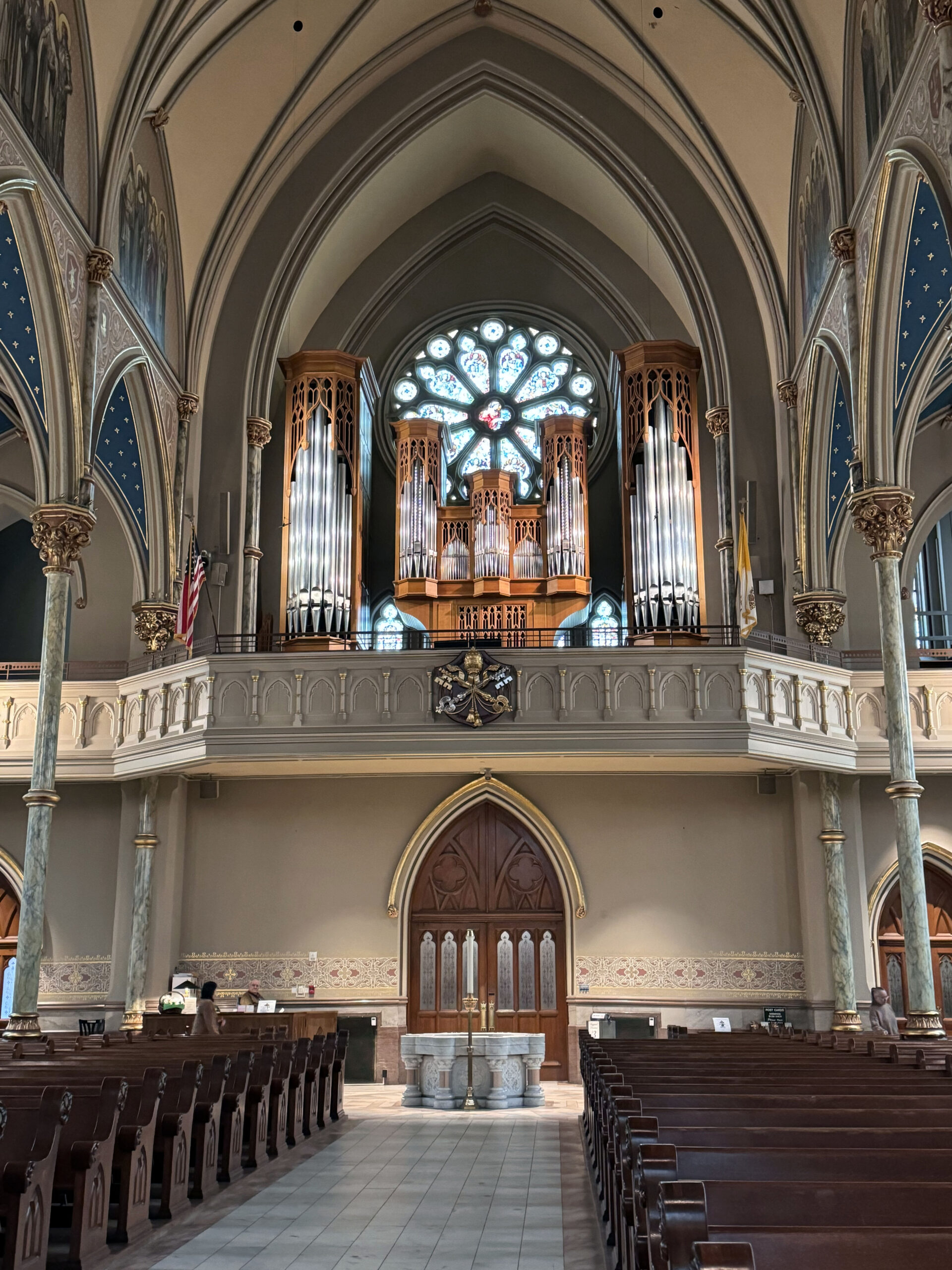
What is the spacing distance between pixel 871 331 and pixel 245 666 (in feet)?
28.7

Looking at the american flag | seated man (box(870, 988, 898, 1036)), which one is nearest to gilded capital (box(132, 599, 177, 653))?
the american flag

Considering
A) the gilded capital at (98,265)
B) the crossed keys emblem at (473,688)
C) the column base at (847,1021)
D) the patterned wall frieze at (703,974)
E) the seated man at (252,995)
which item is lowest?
the column base at (847,1021)

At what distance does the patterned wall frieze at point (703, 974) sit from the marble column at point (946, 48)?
36.3 ft

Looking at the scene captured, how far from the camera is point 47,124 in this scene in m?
14.3

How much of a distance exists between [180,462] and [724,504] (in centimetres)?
826

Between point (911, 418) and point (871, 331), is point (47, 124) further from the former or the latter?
point (911, 418)

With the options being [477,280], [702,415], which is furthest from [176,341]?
[702,415]

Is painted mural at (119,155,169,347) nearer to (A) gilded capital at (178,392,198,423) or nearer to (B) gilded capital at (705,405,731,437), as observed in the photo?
(A) gilded capital at (178,392,198,423)

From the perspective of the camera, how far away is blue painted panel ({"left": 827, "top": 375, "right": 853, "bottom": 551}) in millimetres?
17578

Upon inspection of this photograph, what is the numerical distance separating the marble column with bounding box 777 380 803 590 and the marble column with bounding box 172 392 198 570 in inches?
350

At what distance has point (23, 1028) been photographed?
13469 millimetres

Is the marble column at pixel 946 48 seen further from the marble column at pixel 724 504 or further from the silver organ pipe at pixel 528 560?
the silver organ pipe at pixel 528 560

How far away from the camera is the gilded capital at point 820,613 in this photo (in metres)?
17.6

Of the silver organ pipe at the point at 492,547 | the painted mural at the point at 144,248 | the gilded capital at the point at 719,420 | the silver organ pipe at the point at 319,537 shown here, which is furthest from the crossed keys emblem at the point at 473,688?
the painted mural at the point at 144,248
